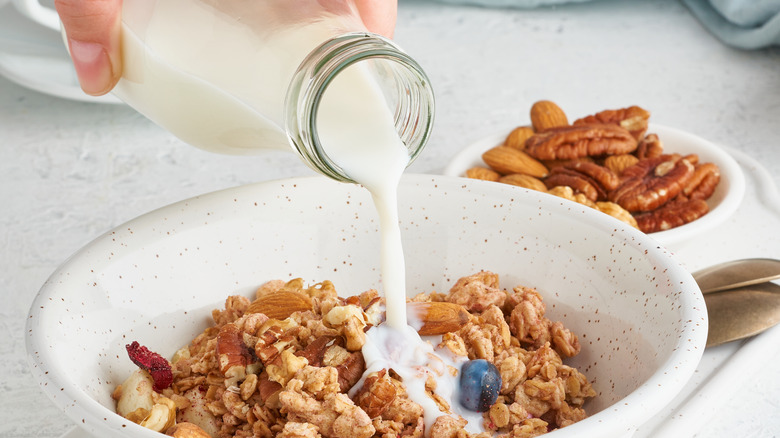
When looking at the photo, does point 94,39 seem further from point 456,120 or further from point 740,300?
point 456,120

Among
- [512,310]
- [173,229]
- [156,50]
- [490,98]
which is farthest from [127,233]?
[490,98]

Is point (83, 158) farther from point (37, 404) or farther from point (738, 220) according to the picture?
point (738, 220)

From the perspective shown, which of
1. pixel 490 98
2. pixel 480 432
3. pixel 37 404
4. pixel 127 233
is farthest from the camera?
pixel 490 98

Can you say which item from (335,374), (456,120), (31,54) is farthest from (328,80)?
(31,54)

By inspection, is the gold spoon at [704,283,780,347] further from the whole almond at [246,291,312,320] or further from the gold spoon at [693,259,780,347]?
the whole almond at [246,291,312,320]

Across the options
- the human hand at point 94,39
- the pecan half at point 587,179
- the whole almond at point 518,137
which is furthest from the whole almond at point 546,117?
the human hand at point 94,39

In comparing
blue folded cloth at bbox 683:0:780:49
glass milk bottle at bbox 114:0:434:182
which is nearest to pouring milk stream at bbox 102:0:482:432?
glass milk bottle at bbox 114:0:434:182

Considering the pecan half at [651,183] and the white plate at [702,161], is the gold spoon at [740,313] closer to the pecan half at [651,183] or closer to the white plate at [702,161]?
the white plate at [702,161]
